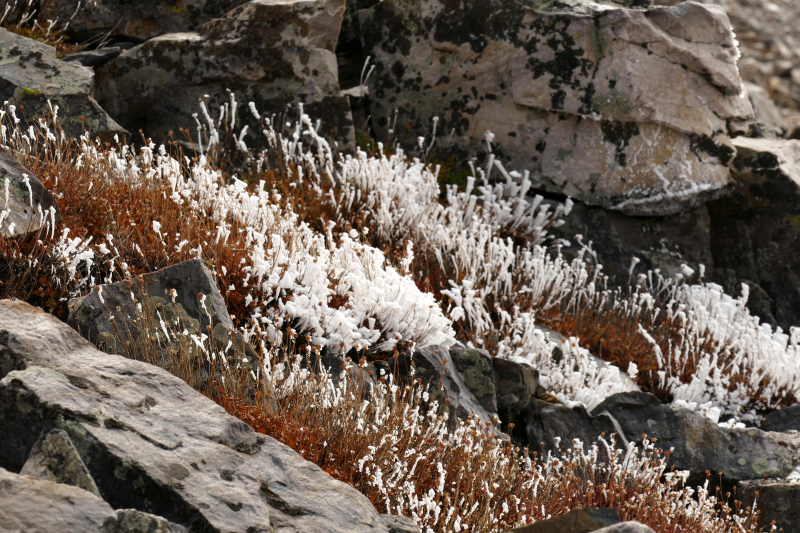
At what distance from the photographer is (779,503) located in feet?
11.8

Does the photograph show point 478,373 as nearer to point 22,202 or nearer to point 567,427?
point 567,427

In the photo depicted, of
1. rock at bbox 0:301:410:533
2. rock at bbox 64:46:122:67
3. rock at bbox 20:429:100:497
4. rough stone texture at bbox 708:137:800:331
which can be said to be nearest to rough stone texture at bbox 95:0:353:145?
rock at bbox 64:46:122:67

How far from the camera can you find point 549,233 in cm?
632

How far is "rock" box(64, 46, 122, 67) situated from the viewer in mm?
5707

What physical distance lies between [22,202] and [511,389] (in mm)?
2950

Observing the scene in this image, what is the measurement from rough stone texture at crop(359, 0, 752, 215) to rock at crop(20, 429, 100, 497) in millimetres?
5087

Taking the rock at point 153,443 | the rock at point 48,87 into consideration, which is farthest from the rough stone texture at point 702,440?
the rock at point 48,87

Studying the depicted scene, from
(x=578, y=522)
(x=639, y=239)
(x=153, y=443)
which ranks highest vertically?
(x=153, y=443)

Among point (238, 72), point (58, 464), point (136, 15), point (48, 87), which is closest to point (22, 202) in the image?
point (48, 87)

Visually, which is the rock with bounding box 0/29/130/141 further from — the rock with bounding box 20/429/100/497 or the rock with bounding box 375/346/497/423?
the rock with bounding box 20/429/100/497

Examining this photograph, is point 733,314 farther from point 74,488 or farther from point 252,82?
point 74,488

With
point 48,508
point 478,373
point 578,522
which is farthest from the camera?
point 478,373

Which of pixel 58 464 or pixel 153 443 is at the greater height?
pixel 58 464

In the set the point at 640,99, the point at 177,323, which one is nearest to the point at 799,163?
the point at 640,99
